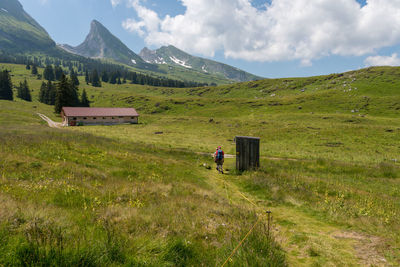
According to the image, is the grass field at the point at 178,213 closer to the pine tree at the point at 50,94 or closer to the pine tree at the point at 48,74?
the pine tree at the point at 50,94

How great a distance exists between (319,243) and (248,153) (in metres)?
11.5

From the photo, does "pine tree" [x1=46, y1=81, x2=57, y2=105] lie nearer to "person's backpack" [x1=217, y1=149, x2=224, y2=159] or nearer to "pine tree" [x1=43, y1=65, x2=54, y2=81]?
"pine tree" [x1=43, y1=65, x2=54, y2=81]

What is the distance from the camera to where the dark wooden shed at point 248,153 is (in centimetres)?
1748

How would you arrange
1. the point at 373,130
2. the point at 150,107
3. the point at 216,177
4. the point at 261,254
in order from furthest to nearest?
the point at 150,107 → the point at 373,130 → the point at 216,177 → the point at 261,254

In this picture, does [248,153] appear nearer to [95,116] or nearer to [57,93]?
[95,116]

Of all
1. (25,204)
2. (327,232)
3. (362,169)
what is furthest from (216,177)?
(362,169)

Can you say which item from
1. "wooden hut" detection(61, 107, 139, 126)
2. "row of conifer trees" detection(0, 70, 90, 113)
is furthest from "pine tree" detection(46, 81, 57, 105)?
"wooden hut" detection(61, 107, 139, 126)

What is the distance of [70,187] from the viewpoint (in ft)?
26.6

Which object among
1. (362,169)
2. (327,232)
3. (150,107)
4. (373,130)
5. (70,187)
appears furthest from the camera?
(150,107)

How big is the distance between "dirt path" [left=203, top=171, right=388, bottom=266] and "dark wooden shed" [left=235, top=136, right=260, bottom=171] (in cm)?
808

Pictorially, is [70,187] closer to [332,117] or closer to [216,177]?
[216,177]

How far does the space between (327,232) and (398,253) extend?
1992 mm

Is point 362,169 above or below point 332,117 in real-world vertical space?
below

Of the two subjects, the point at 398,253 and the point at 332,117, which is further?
the point at 332,117
